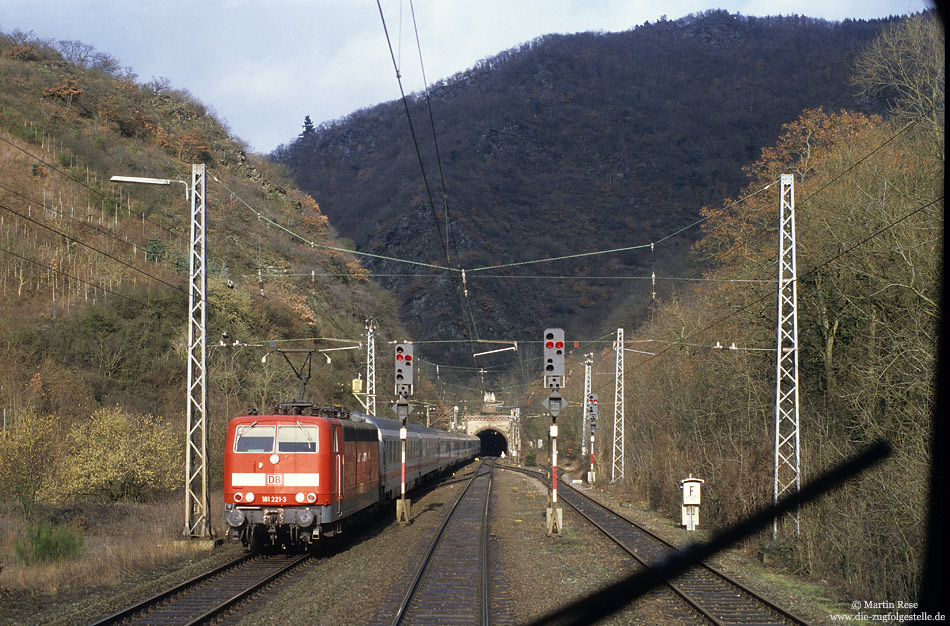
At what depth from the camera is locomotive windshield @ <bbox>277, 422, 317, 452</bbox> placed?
17234 millimetres

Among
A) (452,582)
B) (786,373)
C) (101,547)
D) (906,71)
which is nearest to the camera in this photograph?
(452,582)

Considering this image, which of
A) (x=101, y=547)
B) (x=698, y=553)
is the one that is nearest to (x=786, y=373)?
(x=101, y=547)

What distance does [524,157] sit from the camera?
153 m

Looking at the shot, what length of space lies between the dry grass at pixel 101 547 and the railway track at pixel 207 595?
1.47m

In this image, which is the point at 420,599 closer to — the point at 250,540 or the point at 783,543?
the point at 250,540

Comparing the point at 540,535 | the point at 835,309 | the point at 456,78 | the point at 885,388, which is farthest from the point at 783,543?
the point at 456,78

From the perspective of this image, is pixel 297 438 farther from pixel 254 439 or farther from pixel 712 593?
pixel 712 593

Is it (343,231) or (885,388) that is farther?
(343,231)

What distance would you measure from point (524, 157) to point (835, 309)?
13343 centimetres

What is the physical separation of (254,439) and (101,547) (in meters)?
3.61

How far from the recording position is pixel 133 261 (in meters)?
44.0

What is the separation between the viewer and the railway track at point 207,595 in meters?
10.9

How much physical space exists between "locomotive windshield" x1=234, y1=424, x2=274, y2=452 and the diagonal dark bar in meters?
14.6

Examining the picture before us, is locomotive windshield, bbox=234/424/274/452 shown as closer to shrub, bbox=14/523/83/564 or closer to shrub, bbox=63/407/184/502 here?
shrub, bbox=14/523/83/564
